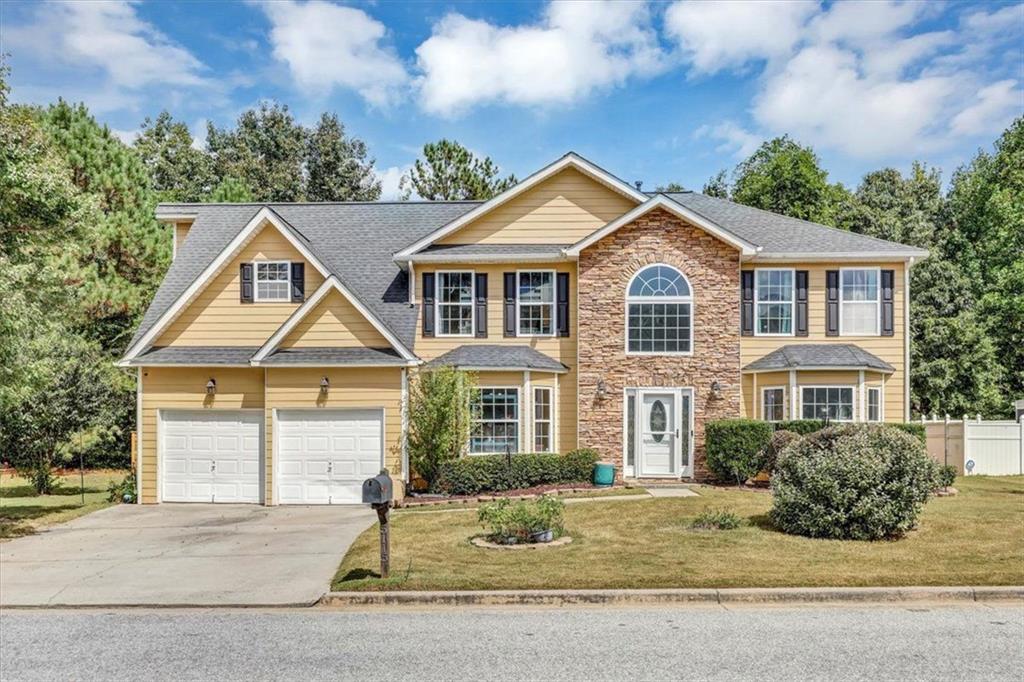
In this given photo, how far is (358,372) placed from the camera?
63.4 ft

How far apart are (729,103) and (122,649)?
1990cm

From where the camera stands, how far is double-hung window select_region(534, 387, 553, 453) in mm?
21094

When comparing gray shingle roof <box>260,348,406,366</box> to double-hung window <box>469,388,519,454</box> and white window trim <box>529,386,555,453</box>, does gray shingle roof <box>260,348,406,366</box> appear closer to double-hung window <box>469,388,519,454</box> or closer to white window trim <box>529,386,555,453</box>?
double-hung window <box>469,388,519,454</box>

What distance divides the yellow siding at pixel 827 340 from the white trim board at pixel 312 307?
9.00 m

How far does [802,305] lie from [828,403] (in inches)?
105

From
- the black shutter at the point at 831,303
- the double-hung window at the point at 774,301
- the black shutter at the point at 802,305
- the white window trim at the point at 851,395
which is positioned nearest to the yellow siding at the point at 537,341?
the double-hung window at the point at 774,301

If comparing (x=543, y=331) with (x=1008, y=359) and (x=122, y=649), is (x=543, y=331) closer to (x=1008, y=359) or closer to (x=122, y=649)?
(x=122, y=649)

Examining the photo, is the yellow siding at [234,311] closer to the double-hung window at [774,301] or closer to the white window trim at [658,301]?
the white window trim at [658,301]

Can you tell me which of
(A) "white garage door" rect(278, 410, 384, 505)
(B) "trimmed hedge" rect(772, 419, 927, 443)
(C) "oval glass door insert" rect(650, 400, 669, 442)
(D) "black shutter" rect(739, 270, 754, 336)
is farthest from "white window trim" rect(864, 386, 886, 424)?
(A) "white garage door" rect(278, 410, 384, 505)

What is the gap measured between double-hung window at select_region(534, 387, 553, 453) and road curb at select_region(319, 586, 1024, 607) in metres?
11.5

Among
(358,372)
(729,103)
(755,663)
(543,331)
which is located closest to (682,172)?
(729,103)

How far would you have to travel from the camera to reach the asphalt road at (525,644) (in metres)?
7.20

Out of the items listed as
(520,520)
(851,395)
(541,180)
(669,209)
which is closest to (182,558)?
(520,520)

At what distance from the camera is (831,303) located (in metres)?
21.5
